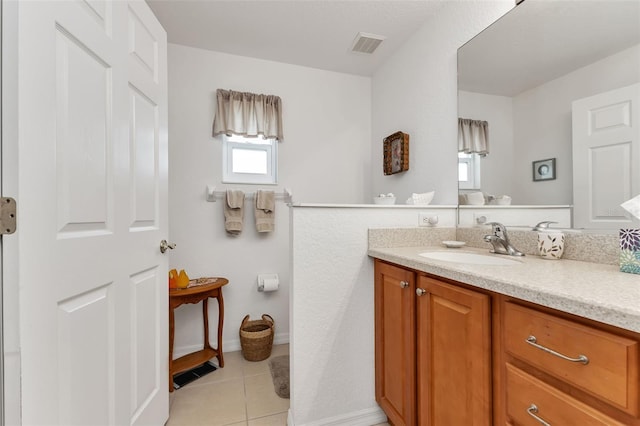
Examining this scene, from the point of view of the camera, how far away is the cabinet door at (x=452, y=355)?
0.80 metres

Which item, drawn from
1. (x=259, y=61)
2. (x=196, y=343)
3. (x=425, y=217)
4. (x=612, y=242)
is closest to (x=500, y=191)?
(x=425, y=217)

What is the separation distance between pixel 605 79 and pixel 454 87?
79cm

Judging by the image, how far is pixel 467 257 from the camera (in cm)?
131

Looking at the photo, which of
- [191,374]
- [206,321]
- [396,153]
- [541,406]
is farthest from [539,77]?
[191,374]

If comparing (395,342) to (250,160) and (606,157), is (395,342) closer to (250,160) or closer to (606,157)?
(606,157)

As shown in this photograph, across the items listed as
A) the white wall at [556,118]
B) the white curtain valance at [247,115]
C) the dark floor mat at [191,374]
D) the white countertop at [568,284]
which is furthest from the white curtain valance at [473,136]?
the dark floor mat at [191,374]

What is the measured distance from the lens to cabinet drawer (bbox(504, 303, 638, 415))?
1.63ft

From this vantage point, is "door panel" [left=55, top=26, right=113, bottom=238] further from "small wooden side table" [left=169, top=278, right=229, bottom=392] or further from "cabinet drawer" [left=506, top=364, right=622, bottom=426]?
"cabinet drawer" [left=506, top=364, right=622, bottom=426]

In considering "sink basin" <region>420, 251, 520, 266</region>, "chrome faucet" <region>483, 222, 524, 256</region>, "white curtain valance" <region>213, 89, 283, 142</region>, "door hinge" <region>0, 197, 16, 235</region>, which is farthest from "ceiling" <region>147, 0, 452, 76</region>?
"door hinge" <region>0, 197, 16, 235</region>

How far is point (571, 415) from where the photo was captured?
579 millimetres

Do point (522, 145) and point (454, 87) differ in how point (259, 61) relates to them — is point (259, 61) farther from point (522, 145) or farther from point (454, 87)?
point (522, 145)

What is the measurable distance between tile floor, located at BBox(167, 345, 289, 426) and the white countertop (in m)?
1.26

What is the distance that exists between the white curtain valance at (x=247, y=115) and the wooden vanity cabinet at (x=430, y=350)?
5.21 ft

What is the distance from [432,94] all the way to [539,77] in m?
0.71
